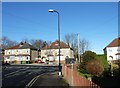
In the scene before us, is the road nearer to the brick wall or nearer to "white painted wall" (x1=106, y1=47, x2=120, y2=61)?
the brick wall

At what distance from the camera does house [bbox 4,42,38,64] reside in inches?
4638

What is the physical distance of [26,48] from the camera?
119125 mm

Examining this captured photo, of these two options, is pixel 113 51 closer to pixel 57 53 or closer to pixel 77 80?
pixel 57 53

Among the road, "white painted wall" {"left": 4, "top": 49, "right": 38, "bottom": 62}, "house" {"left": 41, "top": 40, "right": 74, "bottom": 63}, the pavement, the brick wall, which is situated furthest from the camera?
"white painted wall" {"left": 4, "top": 49, "right": 38, "bottom": 62}

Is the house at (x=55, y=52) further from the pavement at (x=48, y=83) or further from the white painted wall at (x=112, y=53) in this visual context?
the pavement at (x=48, y=83)

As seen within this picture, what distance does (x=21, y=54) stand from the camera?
118938mm

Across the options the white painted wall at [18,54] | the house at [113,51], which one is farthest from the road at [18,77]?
the white painted wall at [18,54]

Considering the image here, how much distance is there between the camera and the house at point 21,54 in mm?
117812

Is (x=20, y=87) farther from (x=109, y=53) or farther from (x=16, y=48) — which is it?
(x=16, y=48)

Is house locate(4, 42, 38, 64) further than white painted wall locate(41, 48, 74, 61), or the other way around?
house locate(4, 42, 38, 64)

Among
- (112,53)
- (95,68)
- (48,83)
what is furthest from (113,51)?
(48,83)

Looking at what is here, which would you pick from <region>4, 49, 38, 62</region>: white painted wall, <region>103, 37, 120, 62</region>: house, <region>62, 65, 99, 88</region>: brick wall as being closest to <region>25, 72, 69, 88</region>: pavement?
<region>62, 65, 99, 88</region>: brick wall

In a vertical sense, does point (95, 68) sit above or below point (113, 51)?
below

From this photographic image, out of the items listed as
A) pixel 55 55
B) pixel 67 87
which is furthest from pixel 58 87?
pixel 55 55
